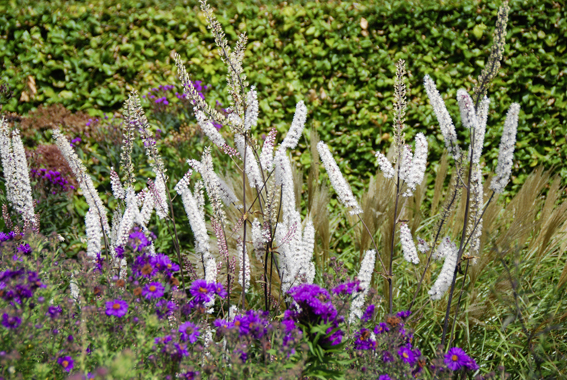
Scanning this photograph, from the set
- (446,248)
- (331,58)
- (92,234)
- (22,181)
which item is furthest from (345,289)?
(331,58)

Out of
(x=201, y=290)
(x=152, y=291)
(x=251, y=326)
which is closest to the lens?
(x=251, y=326)

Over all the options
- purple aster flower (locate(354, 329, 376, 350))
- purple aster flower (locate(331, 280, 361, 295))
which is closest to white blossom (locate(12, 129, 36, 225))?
purple aster flower (locate(331, 280, 361, 295))

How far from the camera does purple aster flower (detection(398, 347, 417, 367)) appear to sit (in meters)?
1.72

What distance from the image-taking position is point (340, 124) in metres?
4.67

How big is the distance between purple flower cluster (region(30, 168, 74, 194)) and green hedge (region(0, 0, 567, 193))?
1218 millimetres

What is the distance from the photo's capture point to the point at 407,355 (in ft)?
5.72

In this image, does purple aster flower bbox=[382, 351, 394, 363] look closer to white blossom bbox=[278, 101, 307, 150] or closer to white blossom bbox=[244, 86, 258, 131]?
white blossom bbox=[278, 101, 307, 150]

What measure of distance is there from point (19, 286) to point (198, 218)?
0.85 meters

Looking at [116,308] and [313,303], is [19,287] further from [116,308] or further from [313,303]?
[313,303]

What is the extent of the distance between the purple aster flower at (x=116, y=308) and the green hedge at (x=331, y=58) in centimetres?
306

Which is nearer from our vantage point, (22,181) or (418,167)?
(418,167)

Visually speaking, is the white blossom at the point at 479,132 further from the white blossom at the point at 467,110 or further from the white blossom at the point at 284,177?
the white blossom at the point at 284,177

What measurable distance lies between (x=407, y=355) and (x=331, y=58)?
11.7ft

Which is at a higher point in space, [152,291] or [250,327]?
[152,291]
